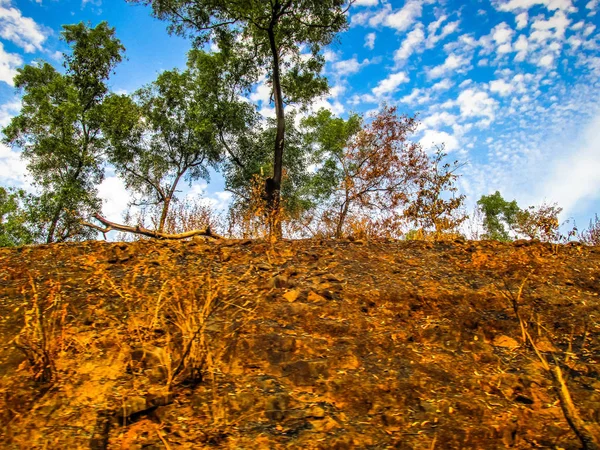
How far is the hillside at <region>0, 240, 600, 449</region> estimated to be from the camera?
190cm

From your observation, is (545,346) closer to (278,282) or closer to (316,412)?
(316,412)

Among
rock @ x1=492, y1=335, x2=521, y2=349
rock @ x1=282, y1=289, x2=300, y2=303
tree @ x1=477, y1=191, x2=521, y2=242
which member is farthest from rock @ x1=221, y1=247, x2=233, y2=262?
tree @ x1=477, y1=191, x2=521, y2=242

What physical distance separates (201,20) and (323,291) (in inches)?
431

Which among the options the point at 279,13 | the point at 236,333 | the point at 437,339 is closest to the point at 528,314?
the point at 437,339

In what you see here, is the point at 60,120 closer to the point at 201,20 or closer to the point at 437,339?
the point at 201,20

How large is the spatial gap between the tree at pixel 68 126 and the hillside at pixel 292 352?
1139 cm

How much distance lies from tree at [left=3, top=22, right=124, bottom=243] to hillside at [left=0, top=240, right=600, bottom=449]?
448 inches

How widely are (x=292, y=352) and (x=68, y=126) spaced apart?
1606cm

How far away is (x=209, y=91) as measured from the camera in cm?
1527

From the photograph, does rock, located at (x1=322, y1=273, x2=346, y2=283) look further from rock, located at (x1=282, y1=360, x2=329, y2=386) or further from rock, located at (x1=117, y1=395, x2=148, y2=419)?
rock, located at (x1=117, y1=395, x2=148, y2=419)

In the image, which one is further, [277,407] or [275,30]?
[275,30]

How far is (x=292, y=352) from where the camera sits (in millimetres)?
2594

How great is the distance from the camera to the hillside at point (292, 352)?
6.23ft

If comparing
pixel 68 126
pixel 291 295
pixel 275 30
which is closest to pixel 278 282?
pixel 291 295
